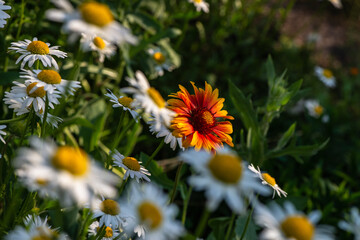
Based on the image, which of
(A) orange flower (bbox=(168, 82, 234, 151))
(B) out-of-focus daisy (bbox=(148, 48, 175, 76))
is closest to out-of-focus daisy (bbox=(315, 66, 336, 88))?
(B) out-of-focus daisy (bbox=(148, 48, 175, 76))

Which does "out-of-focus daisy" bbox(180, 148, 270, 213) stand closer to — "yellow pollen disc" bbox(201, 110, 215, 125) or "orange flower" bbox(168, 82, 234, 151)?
"orange flower" bbox(168, 82, 234, 151)

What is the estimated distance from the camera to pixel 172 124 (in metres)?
0.84

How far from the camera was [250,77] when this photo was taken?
2734 millimetres

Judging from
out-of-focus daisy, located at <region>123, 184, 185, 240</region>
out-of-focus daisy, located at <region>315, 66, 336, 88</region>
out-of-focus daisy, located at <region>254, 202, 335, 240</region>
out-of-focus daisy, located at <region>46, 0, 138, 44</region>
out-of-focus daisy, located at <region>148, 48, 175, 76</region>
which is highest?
out-of-focus daisy, located at <region>46, 0, 138, 44</region>

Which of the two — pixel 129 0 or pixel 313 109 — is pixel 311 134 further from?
pixel 129 0

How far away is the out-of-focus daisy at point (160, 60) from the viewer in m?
1.91

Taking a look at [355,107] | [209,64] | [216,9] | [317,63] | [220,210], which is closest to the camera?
[220,210]

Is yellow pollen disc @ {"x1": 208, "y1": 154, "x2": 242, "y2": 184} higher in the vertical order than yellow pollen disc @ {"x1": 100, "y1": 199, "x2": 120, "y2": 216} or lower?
higher

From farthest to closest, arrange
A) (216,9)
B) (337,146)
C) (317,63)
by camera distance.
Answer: (317,63) → (216,9) → (337,146)

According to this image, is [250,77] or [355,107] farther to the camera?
[355,107]

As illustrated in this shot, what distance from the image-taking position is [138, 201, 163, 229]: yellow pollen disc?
0.54 metres

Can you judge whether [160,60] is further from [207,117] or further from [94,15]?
[94,15]

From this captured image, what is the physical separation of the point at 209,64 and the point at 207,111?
5.38 feet

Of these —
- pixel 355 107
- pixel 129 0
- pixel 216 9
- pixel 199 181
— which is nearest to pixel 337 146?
pixel 355 107
